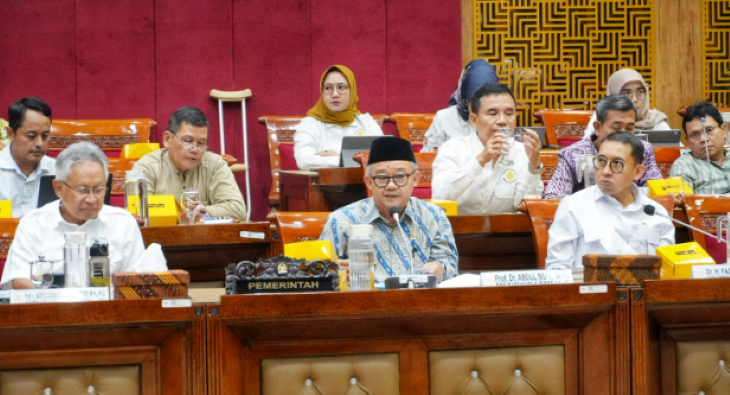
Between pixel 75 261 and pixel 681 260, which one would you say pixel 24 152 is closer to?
pixel 75 261

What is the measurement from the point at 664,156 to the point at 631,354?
290 cm

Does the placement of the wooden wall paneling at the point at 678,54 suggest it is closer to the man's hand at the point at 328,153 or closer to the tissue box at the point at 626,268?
the man's hand at the point at 328,153

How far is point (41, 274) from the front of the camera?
8.21 ft

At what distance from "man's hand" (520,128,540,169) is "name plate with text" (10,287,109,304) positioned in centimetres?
207

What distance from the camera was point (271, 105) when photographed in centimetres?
605

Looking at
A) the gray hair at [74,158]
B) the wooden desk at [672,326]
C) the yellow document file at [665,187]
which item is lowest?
the wooden desk at [672,326]

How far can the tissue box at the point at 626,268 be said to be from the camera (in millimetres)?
2043

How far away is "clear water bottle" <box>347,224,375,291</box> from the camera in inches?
88.0

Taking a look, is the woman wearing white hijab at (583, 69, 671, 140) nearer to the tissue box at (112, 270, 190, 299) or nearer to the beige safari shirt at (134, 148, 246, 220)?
the beige safari shirt at (134, 148, 246, 220)

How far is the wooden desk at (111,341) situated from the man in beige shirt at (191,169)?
7.07 feet

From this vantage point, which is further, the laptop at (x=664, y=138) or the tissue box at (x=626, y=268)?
the laptop at (x=664, y=138)

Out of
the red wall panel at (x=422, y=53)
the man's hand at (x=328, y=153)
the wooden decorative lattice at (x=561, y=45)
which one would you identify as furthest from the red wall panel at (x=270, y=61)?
the wooden decorative lattice at (x=561, y=45)

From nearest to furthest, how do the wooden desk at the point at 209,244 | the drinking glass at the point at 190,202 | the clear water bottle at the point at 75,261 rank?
the clear water bottle at the point at 75,261, the wooden desk at the point at 209,244, the drinking glass at the point at 190,202

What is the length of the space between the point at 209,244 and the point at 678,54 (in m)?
4.22
